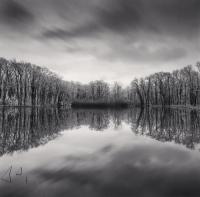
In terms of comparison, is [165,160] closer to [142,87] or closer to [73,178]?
[73,178]

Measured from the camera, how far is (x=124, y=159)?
8.97 metres

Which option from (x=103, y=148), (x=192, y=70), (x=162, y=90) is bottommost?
(x=103, y=148)

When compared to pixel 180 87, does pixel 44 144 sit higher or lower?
lower

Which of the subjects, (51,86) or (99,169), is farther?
(51,86)

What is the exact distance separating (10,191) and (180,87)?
81.1 meters

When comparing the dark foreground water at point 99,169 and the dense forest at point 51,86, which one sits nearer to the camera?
the dark foreground water at point 99,169

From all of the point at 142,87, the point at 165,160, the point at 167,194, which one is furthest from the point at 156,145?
the point at 142,87

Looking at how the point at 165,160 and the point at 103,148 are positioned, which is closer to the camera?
the point at 165,160

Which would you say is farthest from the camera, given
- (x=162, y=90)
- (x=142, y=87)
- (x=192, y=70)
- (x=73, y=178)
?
(x=142, y=87)

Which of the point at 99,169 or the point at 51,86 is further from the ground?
the point at 51,86

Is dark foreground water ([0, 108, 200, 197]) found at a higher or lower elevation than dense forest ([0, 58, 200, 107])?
lower

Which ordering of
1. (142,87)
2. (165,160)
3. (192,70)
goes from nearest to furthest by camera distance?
(165,160) → (192,70) → (142,87)

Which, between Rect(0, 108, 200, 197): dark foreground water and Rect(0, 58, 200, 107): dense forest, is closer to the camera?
Rect(0, 108, 200, 197): dark foreground water

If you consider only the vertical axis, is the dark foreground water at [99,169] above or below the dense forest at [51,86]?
below
